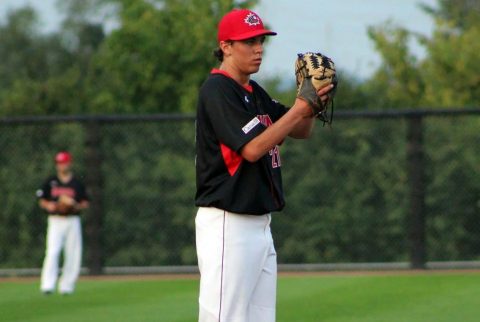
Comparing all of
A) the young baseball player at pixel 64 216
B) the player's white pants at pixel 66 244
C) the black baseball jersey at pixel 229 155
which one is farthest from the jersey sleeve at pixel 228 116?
the young baseball player at pixel 64 216

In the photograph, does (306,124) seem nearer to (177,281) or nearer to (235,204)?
(235,204)

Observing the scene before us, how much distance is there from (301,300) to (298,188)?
179 inches

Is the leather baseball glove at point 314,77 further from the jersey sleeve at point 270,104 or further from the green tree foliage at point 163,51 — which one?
the green tree foliage at point 163,51

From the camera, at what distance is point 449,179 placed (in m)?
15.8

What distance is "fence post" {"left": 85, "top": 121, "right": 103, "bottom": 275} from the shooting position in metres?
16.0

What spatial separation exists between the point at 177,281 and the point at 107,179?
2.41 metres

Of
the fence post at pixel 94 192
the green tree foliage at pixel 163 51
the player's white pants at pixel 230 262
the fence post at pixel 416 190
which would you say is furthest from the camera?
the green tree foliage at pixel 163 51

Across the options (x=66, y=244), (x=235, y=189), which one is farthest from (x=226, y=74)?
(x=66, y=244)

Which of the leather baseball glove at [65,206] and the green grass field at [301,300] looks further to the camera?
the leather baseball glove at [65,206]

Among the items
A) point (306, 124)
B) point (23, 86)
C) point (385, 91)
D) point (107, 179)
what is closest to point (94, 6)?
point (23, 86)

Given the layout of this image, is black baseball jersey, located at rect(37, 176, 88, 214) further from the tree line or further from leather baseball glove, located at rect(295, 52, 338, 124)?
leather baseball glove, located at rect(295, 52, 338, 124)

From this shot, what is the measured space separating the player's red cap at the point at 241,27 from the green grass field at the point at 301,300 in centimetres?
504

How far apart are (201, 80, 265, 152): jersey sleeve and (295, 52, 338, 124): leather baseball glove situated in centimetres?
26

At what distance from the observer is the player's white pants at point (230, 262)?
5.14 metres
